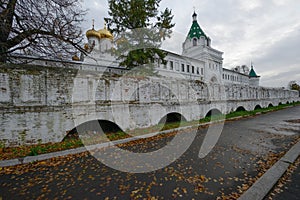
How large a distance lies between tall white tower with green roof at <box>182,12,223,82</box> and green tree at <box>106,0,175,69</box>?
27.0 m

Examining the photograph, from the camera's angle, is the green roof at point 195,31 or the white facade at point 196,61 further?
the green roof at point 195,31

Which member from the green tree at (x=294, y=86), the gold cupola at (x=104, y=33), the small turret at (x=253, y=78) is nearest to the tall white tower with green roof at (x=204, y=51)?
the gold cupola at (x=104, y=33)

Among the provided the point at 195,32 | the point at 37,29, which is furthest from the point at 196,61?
the point at 37,29

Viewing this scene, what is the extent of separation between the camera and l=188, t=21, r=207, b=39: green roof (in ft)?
128

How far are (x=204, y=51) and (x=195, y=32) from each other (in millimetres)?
6745

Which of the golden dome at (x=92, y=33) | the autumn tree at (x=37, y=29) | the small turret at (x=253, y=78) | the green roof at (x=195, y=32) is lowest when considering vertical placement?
the autumn tree at (x=37, y=29)

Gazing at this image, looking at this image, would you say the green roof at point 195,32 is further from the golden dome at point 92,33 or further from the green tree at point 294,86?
the green tree at point 294,86

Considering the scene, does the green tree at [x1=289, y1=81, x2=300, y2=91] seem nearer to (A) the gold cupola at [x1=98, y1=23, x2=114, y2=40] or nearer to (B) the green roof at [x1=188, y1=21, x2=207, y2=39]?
(B) the green roof at [x1=188, y1=21, x2=207, y2=39]

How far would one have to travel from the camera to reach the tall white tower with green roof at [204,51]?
125 feet

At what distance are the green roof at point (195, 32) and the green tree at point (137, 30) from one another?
28.5m

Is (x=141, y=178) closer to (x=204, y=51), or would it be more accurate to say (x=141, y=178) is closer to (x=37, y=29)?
(x=37, y=29)

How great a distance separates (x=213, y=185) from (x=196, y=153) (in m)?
1.90

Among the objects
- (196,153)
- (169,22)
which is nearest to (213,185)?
(196,153)

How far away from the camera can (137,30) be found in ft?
45.7
